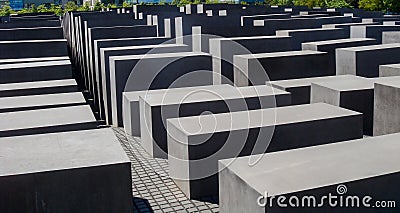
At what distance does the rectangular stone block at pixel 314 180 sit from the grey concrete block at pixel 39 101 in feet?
15.6

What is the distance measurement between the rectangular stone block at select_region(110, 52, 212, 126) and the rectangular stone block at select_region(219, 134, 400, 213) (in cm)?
667

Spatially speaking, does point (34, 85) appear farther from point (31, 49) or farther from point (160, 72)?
point (31, 49)

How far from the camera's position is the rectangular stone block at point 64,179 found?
17.0 feet

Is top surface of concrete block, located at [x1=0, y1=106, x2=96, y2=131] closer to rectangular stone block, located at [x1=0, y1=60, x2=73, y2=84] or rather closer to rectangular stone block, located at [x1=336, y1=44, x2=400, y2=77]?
rectangular stone block, located at [x1=0, y1=60, x2=73, y2=84]

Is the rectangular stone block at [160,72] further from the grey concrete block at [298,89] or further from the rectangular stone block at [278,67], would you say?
the grey concrete block at [298,89]

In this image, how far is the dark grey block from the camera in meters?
15.0

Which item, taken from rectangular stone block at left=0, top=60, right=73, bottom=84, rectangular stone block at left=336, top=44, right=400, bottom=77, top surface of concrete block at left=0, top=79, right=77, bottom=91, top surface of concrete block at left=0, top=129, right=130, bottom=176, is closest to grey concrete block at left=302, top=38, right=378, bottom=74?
rectangular stone block at left=336, top=44, right=400, bottom=77

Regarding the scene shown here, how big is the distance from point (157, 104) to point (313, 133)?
3016 mm

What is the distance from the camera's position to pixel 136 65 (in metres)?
12.0

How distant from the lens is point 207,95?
30.1 feet

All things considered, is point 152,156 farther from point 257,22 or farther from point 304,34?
point 257,22

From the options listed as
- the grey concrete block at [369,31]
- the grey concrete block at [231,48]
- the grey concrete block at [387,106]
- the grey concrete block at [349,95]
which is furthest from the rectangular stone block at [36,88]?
the grey concrete block at [369,31]

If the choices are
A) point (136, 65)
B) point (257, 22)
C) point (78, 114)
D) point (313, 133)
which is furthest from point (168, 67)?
point (257, 22)

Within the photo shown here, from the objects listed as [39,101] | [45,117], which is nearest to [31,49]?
[39,101]
